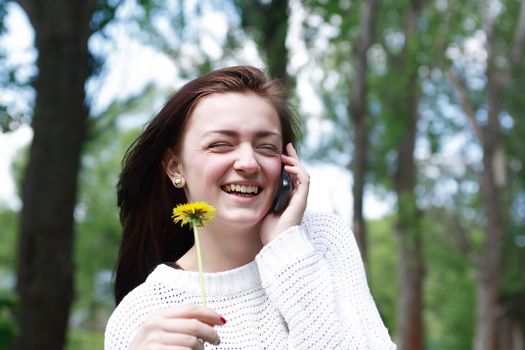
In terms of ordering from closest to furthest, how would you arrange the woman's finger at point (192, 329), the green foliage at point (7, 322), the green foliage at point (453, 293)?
the woman's finger at point (192, 329), the green foliage at point (7, 322), the green foliage at point (453, 293)

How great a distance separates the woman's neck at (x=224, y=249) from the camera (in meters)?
2.22

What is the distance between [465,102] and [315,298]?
51.1 ft

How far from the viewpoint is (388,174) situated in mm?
19891

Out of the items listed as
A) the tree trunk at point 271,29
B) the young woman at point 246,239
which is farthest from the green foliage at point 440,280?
the young woman at point 246,239

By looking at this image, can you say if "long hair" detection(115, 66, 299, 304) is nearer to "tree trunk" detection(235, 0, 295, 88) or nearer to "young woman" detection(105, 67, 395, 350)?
"young woman" detection(105, 67, 395, 350)

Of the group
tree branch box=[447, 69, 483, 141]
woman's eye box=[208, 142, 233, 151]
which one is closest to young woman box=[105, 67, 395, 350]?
woman's eye box=[208, 142, 233, 151]

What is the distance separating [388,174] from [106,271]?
13.7 metres

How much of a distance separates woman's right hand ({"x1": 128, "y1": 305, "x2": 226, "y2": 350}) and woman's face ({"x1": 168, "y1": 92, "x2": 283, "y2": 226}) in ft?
1.33

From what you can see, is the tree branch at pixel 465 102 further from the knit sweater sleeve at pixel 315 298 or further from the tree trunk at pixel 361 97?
the knit sweater sleeve at pixel 315 298

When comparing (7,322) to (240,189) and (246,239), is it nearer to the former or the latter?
(246,239)

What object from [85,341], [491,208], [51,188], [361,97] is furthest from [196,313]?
[85,341]

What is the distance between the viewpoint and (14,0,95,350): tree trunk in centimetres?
630

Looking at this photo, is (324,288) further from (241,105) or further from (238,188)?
(241,105)

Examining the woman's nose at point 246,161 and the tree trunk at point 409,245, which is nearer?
the woman's nose at point 246,161
